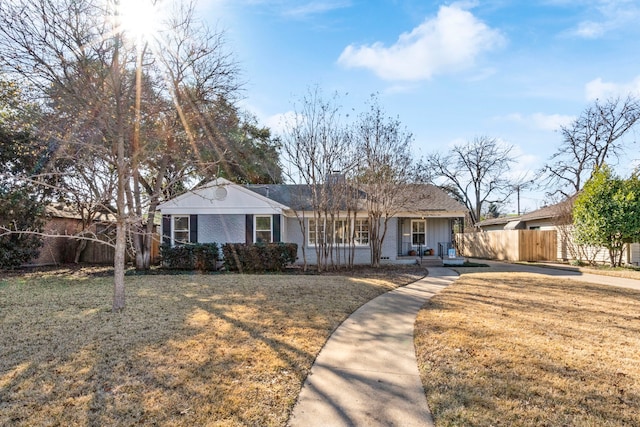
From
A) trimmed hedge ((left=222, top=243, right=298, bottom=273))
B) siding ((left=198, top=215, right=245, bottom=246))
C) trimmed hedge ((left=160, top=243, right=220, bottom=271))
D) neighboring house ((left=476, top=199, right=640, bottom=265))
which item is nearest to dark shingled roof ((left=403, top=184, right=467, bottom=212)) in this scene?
trimmed hedge ((left=222, top=243, right=298, bottom=273))

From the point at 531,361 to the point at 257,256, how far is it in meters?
10.8

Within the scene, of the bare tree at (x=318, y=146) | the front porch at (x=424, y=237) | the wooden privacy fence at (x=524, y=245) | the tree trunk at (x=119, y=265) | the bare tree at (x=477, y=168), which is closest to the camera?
the tree trunk at (x=119, y=265)

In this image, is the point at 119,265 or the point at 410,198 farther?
the point at 410,198

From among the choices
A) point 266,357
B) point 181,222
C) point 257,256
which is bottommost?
point 266,357

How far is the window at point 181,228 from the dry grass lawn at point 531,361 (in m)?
11.8

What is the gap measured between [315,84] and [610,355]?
1118cm

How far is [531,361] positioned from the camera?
426 cm

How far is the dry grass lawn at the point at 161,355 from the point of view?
310cm

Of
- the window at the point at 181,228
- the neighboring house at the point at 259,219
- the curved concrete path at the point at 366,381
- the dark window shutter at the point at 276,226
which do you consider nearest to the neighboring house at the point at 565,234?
the neighboring house at the point at 259,219

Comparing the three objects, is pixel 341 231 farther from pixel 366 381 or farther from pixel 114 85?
pixel 366 381

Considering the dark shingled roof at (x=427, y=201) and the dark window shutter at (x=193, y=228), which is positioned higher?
the dark shingled roof at (x=427, y=201)

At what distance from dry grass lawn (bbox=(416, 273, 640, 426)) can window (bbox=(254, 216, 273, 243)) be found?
9.14 meters

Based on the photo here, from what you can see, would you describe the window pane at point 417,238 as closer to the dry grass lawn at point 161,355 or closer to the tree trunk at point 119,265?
the dry grass lawn at point 161,355

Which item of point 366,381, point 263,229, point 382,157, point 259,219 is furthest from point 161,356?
point 259,219
